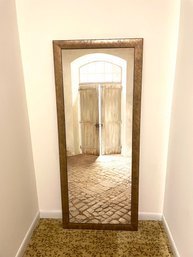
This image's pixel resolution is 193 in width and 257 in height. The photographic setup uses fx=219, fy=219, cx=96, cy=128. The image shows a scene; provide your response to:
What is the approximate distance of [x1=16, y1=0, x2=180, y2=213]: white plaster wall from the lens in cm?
181

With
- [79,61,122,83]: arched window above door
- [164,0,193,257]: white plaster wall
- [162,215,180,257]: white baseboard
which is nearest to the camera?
[164,0,193,257]: white plaster wall

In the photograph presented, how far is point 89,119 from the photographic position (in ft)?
6.73

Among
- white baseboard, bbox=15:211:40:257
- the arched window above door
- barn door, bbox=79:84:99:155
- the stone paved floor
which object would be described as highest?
the arched window above door

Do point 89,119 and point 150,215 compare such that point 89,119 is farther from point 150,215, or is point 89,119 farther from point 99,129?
point 150,215

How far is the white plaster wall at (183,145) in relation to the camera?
1535 mm

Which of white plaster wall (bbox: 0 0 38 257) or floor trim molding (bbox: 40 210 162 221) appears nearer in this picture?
white plaster wall (bbox: 0 0 38 257)

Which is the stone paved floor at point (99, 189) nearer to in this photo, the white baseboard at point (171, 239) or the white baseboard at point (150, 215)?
the white baseboard at point (150, 215)

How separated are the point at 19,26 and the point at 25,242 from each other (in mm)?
1917

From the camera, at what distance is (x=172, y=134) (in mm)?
1926

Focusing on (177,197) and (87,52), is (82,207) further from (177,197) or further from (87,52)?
(87,52)

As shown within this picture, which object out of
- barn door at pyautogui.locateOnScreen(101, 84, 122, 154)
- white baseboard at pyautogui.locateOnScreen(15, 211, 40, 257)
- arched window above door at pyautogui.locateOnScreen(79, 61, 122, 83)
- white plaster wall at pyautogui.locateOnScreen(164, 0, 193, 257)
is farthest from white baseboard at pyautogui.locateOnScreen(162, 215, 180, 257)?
arched window above door at pyautogui.locateOnScreen(79, 61, 122, 83)

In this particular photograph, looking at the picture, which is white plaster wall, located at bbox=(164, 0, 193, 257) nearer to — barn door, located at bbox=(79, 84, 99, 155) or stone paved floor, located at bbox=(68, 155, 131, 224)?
stone paved floor, located at bbox=(68, 155, 131, 224)

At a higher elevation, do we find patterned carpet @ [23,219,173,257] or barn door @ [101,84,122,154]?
barn door @ [101,84,122,154]

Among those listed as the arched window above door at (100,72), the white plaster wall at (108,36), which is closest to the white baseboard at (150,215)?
the white plaster wall at (108,36)
